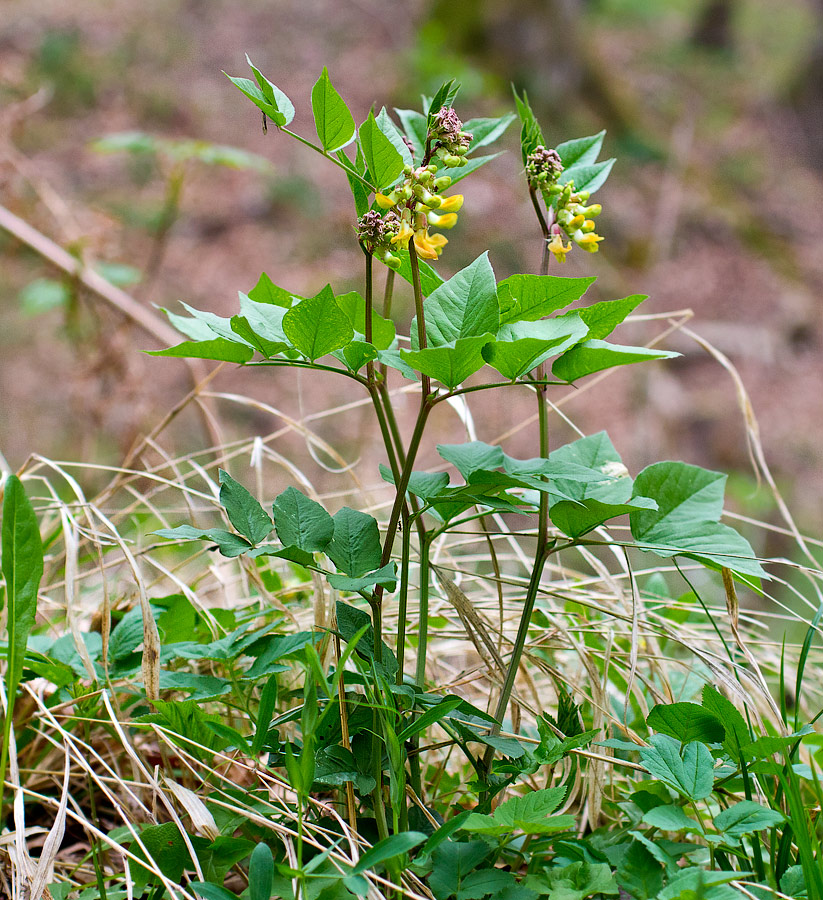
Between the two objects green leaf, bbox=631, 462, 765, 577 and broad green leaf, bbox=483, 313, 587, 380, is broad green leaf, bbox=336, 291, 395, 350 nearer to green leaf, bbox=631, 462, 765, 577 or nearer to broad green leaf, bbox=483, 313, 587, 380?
broad green leaf, bbox=483, 313, 587, 380

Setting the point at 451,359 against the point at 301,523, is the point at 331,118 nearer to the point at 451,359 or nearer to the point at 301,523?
the point at 451,359

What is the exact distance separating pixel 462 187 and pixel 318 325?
184 inches

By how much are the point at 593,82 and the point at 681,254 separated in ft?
4.53

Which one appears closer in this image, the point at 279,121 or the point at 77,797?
the point at 279,121

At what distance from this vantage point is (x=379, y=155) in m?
0.56

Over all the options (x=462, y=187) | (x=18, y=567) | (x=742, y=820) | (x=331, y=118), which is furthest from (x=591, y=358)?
(x=462, y=187)

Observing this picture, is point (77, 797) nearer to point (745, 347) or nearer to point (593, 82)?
point (745, 347)

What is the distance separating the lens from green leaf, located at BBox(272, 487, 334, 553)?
604mm

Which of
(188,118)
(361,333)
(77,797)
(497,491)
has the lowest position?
(77,797)

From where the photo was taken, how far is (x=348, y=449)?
3.59 m

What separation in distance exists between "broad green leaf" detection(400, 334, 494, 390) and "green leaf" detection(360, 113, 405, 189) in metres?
0.14

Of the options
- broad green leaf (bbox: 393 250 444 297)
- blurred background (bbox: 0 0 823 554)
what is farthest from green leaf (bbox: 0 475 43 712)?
blurred background (bbox: 0 0 823 554)

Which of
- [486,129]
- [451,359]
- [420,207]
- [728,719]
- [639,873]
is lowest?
[639,873]

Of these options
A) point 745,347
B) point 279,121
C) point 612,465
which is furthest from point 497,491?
point 745,347
